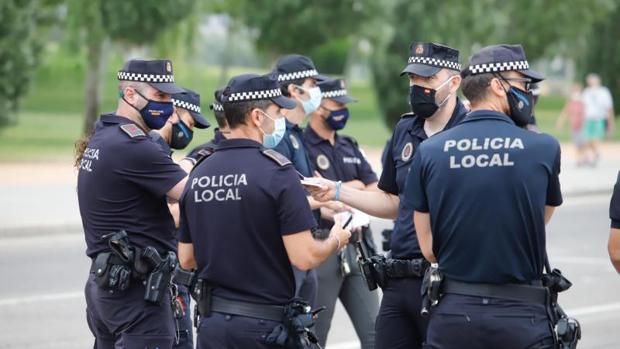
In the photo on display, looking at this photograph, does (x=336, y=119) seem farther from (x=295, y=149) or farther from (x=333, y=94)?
(x=295, y=149)

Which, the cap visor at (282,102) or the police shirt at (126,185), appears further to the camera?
the police shirt at (126,185)

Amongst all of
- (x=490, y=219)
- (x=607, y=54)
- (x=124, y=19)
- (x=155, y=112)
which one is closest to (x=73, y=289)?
(x=155, y=112)

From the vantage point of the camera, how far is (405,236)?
19.4ft

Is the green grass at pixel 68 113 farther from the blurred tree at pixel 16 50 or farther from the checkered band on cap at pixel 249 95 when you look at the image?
the checkered band on cap at pixel 249 95

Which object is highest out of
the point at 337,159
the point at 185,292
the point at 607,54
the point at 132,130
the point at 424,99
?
the point at 424,99

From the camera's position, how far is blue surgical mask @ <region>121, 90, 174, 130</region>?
6.13 meters

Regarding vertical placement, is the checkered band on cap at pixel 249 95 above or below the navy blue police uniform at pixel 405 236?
above

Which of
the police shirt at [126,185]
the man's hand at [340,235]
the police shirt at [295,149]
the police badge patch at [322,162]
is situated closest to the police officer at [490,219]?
the man's hand at [340,235]

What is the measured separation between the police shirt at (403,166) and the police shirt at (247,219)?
875mm

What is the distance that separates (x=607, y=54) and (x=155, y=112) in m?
40.8

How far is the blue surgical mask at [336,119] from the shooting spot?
26.5 feet

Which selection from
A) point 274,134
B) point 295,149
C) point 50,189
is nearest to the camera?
point 274,134

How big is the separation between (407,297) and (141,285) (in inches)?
51.5

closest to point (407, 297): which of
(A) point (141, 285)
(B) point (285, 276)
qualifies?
(B) point (285, 276)
